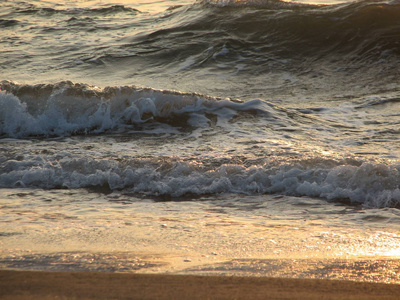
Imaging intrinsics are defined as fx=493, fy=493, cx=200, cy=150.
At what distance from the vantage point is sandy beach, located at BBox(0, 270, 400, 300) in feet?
6.53

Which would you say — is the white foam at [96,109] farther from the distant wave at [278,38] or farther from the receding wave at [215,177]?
the distant wave at [278,38]

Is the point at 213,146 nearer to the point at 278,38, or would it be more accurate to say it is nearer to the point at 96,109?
the point at 96,109

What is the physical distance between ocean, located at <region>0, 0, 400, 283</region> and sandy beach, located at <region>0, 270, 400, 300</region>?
4.1 inches

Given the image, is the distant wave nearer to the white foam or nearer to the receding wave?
the white foam

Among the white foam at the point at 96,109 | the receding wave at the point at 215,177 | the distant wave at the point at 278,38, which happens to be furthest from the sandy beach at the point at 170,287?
the distant wave at the point at 278,38

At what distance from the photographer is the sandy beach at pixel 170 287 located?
6.53 feet

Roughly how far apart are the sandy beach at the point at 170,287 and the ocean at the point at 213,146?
0.34ft

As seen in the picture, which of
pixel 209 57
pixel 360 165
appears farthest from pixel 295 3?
pixel 360 165

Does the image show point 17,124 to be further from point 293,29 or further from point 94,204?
point 293,29

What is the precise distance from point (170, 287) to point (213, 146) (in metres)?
3.18

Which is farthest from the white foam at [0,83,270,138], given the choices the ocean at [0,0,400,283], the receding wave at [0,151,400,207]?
the receding wave at [0,151,400,207]

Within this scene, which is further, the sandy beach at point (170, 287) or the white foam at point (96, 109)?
the white foam at point (96, 109)

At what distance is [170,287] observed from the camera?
6.78ft

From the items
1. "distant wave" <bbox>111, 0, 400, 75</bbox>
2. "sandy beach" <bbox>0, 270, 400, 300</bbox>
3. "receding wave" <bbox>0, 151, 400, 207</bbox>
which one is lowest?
"receding wave" <bbox>0, 151, 400, 207</bbox>
